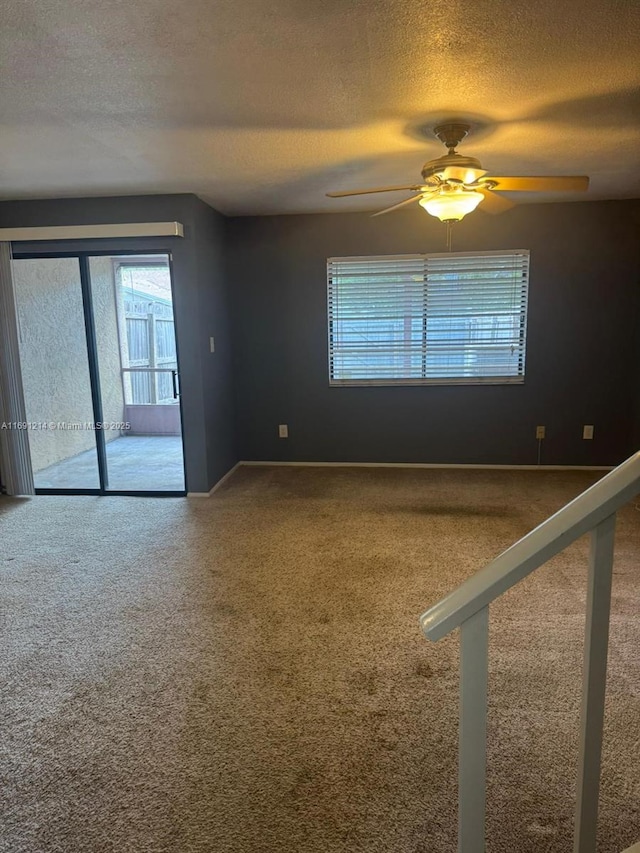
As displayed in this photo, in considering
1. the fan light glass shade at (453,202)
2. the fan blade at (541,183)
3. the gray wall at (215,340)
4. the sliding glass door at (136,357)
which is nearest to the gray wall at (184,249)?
the gray wall at (215,340)

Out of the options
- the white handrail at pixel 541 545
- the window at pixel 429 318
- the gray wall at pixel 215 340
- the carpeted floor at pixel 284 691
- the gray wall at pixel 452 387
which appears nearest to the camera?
the white handrail at pixel 541 545

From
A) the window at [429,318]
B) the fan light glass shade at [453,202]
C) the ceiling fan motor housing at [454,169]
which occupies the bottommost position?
the window at [429,318]

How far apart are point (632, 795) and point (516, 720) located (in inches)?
14.8

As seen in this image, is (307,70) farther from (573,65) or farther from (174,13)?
(573,65)

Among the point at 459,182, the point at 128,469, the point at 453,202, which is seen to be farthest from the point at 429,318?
the point at 128,469

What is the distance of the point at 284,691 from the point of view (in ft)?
6.73

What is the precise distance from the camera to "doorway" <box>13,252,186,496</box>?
4.66 metres

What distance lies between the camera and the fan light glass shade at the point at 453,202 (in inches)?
111

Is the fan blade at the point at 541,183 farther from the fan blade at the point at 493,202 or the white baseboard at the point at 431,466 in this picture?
the white baseboard at the point at 431,466

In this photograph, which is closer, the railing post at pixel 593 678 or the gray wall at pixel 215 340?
the railing post at pixel 593 678

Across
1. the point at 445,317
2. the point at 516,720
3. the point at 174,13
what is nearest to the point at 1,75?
the point at 174,13

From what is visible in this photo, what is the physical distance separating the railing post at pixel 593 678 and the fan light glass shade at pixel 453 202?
245cm

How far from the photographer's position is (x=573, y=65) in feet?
6.88

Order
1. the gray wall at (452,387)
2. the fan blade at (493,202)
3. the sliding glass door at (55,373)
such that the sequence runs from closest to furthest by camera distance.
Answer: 1. the fan blade at (493,202)
2. the gray wall at (452,387)
3. the sliding glass door at (55,373)
